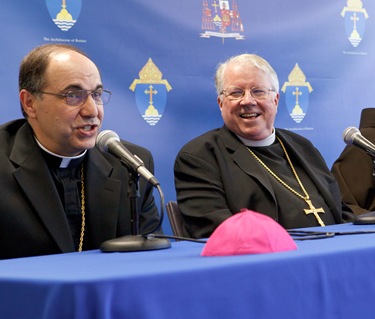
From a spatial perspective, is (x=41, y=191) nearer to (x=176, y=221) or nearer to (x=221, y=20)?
(x=176, y=221)

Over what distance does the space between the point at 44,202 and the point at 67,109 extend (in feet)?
1.29

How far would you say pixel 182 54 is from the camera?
5.03 metres

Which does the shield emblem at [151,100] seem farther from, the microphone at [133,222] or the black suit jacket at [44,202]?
the microphone at [133,222]

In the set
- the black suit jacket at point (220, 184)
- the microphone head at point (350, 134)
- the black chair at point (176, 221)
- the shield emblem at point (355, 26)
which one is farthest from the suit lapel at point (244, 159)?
the shield emblem at point (355, 26)

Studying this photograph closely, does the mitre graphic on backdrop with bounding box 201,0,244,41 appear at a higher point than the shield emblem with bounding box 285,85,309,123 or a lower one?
higher

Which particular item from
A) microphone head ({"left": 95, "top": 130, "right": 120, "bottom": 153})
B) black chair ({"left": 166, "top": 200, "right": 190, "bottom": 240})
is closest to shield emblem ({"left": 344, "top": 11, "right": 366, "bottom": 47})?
black chair ({"left": 166, "top": 200, "right": 190, "bottom": 240})

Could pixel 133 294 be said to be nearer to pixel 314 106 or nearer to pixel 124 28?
pixel 124 28

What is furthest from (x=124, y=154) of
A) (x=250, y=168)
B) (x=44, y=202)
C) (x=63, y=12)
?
(x=63, y=12)

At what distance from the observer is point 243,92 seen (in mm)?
4152

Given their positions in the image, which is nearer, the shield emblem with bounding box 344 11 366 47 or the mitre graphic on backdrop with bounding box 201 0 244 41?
the mitre graphic on backdrop with bounding box 201 0 244 41

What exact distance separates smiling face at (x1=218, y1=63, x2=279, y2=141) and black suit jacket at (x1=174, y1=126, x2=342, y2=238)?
7 cm

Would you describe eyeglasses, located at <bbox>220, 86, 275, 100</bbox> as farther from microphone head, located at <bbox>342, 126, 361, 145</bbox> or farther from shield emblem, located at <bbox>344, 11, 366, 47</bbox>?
shield emblem, located at <bbox>344, 11, 366, 47</bbox>

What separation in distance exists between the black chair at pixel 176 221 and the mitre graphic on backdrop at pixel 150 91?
1134 mm

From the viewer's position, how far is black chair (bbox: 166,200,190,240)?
3807 mm
